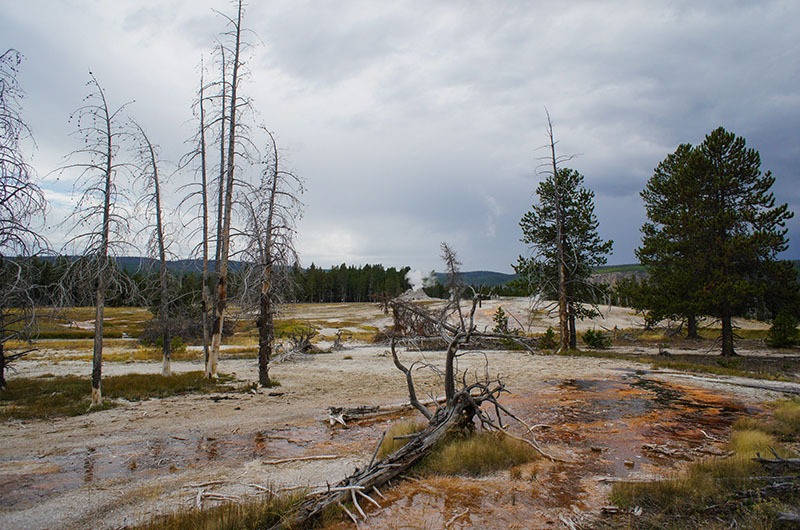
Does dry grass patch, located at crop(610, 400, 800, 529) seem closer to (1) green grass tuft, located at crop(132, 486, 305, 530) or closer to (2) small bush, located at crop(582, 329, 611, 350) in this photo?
(1) green grass tuft, located at crop(132, 486, 305, 530)

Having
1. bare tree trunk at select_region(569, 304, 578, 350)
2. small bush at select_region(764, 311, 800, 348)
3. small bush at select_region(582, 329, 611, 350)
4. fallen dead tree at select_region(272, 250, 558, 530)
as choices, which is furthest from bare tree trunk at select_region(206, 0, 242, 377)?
small bush at select_region(764, 311, 800, 348)

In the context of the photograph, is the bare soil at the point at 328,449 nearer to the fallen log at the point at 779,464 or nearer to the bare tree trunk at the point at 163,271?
the fallen log at the point at 779,464

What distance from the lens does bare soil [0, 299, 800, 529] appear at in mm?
5930

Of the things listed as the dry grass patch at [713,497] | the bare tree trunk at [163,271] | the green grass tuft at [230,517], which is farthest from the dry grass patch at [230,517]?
the bare tree trunk at [163,271]

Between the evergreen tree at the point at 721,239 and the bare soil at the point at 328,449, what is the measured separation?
785 centimetres

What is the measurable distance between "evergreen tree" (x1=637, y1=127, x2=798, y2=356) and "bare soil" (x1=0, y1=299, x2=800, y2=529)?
25.7 ft

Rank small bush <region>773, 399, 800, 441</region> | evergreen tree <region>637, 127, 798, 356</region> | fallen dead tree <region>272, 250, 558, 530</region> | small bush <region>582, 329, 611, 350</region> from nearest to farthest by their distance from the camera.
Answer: fallen dead tree <region>272, 250, 558, 530</region>
small bush <region>773, 399, 800, 441</region>
evergreen tree <region>637, 127, 798, 356</region>
small bush <region>582, 329, 611, 350</region>

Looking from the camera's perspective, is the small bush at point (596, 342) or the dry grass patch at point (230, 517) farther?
the small bush at point (596, 342)

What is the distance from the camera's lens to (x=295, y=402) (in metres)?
13.8

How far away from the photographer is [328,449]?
889 centimetres

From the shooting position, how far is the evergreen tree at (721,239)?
845 inches

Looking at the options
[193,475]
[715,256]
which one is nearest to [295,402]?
[193,475]

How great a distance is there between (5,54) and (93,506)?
9.34 m

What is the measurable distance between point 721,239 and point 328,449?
24.3 metres
